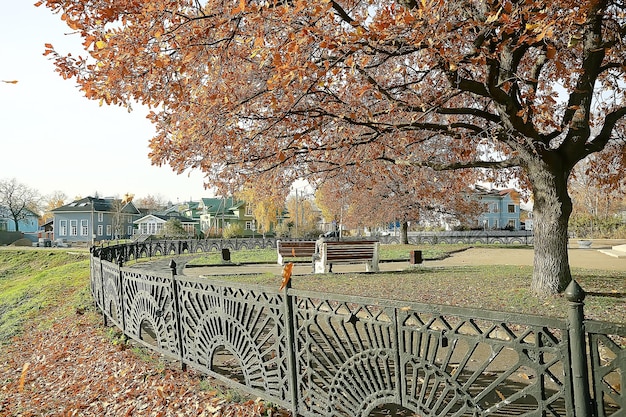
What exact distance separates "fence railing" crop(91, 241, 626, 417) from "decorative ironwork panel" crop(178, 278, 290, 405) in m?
0.01

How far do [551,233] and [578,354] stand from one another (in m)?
7.11

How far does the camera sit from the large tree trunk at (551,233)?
28.5 feet

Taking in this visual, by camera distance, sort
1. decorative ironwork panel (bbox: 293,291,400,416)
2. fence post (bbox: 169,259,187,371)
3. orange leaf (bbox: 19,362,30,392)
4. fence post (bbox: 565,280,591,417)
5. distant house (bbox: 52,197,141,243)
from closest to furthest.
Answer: fence post (bbox: 565,280,591,417), decorative ironwork panel (bbox: 293,291,400,416), fence post (bbox: 169,259,187,371), orange leaf (bbox: 19,362,30,392), distant house (bbox: 52,197,141,243)

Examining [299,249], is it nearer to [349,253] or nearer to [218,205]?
[349,253]

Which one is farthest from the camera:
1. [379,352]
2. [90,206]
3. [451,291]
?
[90,206]

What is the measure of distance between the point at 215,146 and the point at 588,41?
23.6 feet

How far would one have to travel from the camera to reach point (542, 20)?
19.6 ft

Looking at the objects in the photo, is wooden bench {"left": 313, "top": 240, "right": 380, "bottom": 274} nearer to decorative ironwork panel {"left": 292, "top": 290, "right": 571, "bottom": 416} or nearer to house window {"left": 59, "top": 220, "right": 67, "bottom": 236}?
decorative ironwork panel {"left": 292, "top": 290, "right": 571, "bottom": 416}

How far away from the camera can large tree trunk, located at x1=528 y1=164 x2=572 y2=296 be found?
8.68 meters

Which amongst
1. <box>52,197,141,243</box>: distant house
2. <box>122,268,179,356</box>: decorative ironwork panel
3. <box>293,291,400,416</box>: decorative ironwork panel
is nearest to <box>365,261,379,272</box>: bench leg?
<box>122,268,179,356</box>: decorative ironwork panel

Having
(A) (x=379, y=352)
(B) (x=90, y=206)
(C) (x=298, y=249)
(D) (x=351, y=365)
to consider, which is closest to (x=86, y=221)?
(B) (x=90, y=206)

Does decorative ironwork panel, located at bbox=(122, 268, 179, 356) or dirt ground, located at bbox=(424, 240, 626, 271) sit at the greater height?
decorative ironwork panel, located at bbox=(122, 268, 179, 356)

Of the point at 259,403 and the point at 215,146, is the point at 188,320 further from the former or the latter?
the point at 215,146

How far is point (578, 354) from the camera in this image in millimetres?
2402
